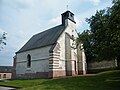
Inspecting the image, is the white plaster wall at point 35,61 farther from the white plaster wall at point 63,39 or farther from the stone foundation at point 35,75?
the white plaster wall at point 63,39

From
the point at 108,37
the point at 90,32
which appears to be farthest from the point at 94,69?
the point at 108,37

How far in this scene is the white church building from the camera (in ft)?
98.9

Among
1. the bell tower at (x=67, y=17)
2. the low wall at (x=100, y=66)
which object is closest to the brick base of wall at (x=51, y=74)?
the low wall at (x=100, y=66)

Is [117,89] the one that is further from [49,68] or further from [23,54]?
[23,54]

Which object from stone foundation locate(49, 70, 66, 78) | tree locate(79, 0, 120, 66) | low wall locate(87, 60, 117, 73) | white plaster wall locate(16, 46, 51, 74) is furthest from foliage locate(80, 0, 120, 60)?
low wall locate(87, 60, 117, 73)

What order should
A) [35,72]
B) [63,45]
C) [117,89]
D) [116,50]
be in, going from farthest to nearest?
1. [35,72]
2. [63,45]
3. [116,50]
4. [117,89]

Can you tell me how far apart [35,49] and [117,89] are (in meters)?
23.0

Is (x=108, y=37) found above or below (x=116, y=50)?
above

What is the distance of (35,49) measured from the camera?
117ft

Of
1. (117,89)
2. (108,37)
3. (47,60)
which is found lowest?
(117,89)

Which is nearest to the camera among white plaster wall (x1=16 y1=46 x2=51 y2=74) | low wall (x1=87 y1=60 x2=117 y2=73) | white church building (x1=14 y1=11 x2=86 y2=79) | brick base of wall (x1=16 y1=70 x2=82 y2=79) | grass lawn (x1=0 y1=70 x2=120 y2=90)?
grass lawn (x1=0 y1=70 x2=120 y2=90)

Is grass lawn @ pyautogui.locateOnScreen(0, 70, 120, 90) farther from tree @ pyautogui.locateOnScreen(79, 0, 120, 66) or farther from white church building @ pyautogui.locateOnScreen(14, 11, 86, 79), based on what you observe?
white church building @ pyautogui.locateOnScreen(14, 11, 86, 79)

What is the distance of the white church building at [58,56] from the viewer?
30.1 m

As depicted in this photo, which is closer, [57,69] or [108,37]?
[108,37]
